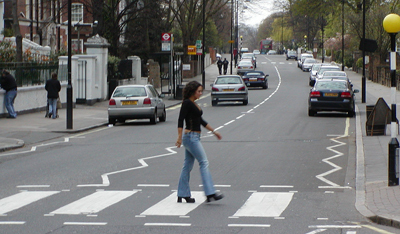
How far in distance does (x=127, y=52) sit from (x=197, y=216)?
46.8 metres

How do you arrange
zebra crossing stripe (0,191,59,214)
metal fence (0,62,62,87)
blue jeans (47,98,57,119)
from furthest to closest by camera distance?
metal fence (0,62,62,87) < blue jeans (47,98,57,119) < zebra crossing stripe (0,191,59,214)

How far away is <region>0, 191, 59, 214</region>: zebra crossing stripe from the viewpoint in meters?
9.32

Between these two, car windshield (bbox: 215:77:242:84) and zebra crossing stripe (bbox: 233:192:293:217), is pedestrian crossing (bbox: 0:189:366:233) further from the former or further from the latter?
car windshield (bbox: 215:77:242:84)

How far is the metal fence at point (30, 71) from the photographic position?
85.9ft

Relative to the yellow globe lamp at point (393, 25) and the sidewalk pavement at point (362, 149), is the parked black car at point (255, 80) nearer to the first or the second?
the sidewalk pavement at point (362, 149)

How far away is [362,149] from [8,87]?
13.9 meters

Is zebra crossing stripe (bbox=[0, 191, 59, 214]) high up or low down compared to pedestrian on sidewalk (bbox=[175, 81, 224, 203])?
down

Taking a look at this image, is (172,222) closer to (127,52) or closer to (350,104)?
(350,104)

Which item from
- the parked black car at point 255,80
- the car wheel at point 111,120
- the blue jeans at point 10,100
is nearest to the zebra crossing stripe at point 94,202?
the car wheel at point 111,120

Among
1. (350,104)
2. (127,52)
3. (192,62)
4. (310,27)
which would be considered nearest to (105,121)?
(350,104)

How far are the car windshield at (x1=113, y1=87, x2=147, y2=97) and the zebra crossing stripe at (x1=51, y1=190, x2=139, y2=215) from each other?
1366 cm

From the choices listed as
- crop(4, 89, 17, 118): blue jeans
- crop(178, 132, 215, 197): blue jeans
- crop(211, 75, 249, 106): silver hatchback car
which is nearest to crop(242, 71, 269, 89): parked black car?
crop(211, 75, 249, 106): silver hatchback car

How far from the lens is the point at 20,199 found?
9.95 metres

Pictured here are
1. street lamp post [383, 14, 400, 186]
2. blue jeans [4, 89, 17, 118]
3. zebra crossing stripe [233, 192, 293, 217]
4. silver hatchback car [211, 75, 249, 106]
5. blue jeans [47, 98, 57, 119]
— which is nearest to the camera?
zebra crossing stripe [233, 192, 293, 217]
